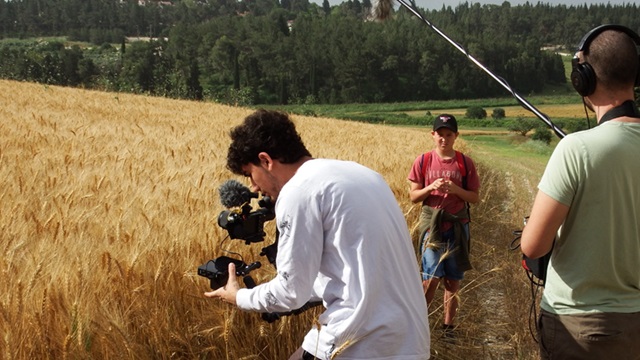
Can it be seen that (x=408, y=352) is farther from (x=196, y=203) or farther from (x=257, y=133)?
(x=196, y=203)

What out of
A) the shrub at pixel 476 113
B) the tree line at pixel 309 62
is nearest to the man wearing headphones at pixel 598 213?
the shrub at pixel 476 113

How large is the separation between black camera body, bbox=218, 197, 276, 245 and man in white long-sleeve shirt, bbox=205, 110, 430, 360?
0.25 m

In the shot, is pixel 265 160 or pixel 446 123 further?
pixel 446 123

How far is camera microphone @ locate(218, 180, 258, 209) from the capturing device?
2.10 metres

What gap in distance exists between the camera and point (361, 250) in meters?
1.77

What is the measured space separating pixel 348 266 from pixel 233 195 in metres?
0.55

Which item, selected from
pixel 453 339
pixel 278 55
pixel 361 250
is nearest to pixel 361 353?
pixel 361 250

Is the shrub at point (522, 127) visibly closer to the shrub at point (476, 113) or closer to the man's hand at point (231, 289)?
the shrub at point (476, 113)

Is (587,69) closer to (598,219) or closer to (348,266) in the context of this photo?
(598,219)

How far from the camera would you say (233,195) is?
2107 mm

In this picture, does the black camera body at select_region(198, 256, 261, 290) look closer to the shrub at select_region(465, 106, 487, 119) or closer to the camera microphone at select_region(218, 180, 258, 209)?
the camera microphone at select_region(218, 180, 258, 209)

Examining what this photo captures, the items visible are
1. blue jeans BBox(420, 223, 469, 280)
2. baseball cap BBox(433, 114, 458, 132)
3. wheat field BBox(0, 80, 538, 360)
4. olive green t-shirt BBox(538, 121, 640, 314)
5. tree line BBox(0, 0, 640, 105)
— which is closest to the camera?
olive green t-shirt BBox(538, 121, 640, 314)

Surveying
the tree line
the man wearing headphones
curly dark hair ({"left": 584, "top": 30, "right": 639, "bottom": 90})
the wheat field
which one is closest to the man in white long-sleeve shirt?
the man wearing headphones

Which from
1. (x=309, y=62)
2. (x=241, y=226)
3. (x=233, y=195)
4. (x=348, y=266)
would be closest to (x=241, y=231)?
(x=241, y=226)
